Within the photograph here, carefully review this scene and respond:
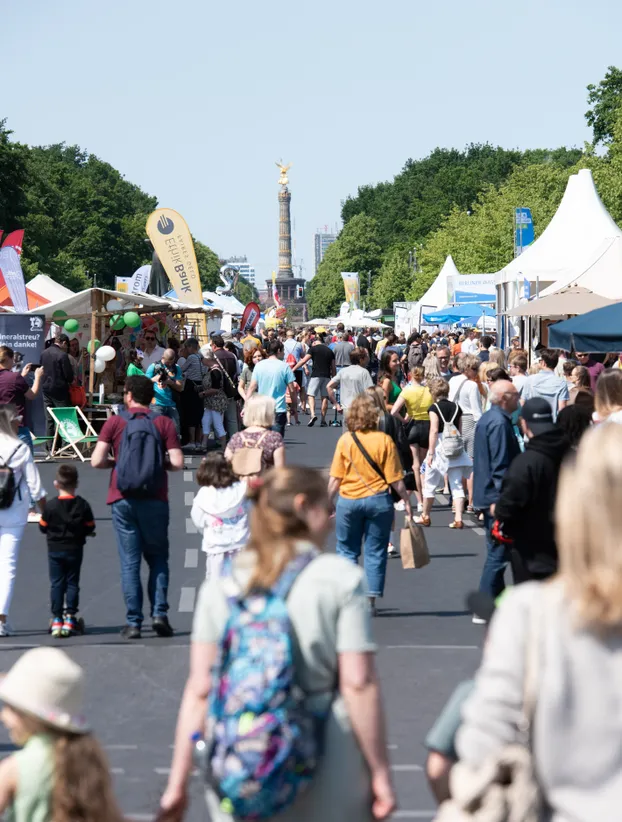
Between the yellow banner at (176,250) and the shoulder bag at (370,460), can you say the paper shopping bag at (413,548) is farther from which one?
the yellow banner at (176,250)

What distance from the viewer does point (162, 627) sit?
940 cm

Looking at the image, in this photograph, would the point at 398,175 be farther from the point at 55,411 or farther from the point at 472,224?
the point at 55,411

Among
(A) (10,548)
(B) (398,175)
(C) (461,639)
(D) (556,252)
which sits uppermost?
(B) (398,175)

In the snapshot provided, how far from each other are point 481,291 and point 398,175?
290ft

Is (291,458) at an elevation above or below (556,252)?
below

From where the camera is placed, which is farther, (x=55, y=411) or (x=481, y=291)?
(x=481, y=291)

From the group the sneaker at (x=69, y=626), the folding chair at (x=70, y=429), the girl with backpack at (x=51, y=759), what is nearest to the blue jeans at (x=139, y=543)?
the sneaker at (x=69, y=626)

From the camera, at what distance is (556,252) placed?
28.3 m

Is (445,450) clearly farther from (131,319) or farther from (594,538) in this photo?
(594,538)

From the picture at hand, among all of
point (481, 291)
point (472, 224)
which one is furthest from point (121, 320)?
point (472, 224)

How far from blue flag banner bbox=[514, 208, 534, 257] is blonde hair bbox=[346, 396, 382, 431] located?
2194cm

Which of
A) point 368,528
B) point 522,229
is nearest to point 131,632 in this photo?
point 368,528

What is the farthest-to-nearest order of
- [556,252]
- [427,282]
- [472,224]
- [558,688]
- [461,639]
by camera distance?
[427,282] < [472,224] < [556,252] < [461,639] < [558,688]

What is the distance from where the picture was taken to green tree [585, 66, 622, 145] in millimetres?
68750
